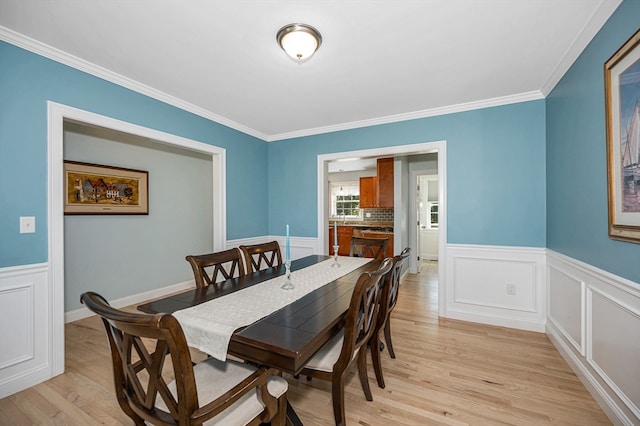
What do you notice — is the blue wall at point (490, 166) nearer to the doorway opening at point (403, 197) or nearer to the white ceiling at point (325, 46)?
the doorway opening at point (403, 197)

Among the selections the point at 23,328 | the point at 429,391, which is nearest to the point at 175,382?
the point at 429,391

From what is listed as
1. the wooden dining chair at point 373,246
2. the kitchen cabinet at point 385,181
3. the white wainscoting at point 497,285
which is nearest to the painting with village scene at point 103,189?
the wooden dining chair at point 373,246

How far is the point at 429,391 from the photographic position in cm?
191

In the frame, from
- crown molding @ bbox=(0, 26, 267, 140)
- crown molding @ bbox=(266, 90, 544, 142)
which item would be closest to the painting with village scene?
crown molding @ bbox=(0, 26, 267, 140)

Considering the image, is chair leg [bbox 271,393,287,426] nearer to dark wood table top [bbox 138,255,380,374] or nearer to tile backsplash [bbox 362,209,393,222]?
dark wood table top [bbox 138,255,380,374]

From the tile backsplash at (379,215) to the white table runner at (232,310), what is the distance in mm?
5613

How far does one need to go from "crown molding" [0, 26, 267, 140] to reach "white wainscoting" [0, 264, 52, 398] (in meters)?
1.59

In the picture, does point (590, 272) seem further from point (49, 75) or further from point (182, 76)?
point (49, 75)

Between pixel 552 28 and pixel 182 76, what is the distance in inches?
115

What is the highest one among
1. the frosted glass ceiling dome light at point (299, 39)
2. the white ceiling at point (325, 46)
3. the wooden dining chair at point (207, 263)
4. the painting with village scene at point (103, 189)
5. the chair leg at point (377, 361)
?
the white ceiling at point (325, 46)

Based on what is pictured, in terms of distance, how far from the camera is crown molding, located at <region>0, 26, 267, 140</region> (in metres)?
1.89

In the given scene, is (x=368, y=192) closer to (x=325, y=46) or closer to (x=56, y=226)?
(x=325, y=46)

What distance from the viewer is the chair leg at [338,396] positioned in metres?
1.47

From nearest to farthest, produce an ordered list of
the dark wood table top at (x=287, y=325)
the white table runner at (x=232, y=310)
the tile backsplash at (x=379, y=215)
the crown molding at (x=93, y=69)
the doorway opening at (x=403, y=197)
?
the dark wood table top at (x=287, y=325) → the white table runner at (x=232, y=310) → the crown molding at (x=93, y=69) → the doorway opening at (x=403, y=197) → the tile backsplash at (x=379, y=215)
